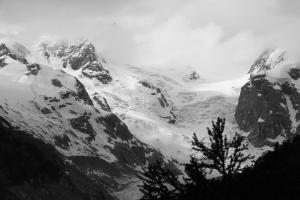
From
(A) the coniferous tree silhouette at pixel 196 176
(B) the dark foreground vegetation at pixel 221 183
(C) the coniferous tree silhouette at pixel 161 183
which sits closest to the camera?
(B) the dark foreground vegetation at pixel 221 183

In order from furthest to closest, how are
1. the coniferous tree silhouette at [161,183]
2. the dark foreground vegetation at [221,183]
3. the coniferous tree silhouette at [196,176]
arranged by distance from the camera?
1. the coniferous tree silhouette at [161,183]
2. the coniferous tree silhouette at [196,176]
3. the dark foreground vegetation at [221,183]

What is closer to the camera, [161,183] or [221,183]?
[221,183]

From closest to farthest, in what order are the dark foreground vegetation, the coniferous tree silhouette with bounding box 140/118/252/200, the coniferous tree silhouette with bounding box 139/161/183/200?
the dark foreground vegetation → the coniferous tree silhouette with bounding box 140/118/252/200 → the coniferous tree silhouette with bounding box 139/161/183/200

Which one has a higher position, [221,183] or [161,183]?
[161,183]

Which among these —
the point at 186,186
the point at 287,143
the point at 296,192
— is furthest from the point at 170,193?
the point at 287,143

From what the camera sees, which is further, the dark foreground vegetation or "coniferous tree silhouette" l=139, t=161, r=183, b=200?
"coniferous tree silhouette" l=139, t=161, r=183, b=200

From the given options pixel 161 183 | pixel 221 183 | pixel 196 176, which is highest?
pixel 161 183

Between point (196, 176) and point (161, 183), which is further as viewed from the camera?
point (161, 183)

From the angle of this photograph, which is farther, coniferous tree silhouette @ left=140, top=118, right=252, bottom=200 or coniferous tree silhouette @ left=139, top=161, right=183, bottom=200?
coniferous tree silhouette @ left=139, top=161, right=183, bottom=200

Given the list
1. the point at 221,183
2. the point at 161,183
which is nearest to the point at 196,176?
the point at 221,183

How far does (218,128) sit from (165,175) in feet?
14.5

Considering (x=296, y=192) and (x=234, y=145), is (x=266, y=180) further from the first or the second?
(x=234, y=145)

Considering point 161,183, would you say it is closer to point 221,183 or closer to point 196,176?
point 196,176

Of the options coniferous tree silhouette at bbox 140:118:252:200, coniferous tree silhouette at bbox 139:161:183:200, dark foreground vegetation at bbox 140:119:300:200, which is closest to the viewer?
dark foreground vegetation at bbox 140:119:300:200
